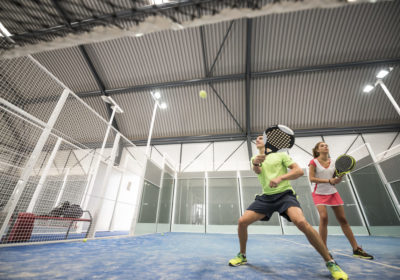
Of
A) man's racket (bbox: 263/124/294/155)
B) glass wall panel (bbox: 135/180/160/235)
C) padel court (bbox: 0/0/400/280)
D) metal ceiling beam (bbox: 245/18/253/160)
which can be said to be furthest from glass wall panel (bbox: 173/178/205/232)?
man's racket (bbox: 263/124/294/155)

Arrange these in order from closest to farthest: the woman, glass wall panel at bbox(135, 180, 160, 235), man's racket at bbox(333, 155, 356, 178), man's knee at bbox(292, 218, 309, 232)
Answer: man's knee at bbox(292, 218, 309, 232) → man's racket at bbox(333, 155, 356, 178) → the woman → glass wall panel at bbox(135, 180, 160, 235)

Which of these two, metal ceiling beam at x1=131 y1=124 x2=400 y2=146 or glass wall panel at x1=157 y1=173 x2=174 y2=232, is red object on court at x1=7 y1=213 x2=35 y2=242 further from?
metal ceiling beam at x1=131 y1=124 x2=400 y2=146

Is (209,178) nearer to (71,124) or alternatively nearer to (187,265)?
(71,124)

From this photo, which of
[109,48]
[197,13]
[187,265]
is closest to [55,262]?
[187,265]

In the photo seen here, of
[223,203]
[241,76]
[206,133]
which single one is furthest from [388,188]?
[206,133]

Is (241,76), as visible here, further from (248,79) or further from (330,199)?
(330,199)

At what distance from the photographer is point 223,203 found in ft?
27.3

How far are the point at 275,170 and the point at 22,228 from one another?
4.13m

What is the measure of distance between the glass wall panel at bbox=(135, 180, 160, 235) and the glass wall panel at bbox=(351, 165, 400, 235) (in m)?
7.88

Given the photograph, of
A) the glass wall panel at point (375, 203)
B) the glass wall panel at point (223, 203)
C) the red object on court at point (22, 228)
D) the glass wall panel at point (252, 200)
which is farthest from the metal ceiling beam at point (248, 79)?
the red object on court at point (22, 228)

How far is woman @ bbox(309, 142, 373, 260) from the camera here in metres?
2.40

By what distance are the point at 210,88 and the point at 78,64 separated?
6831 mm

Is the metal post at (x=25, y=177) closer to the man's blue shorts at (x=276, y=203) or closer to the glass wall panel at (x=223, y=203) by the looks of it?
→ the man's blue shorts at (x=276, y=203)

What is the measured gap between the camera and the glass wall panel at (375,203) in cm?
568
